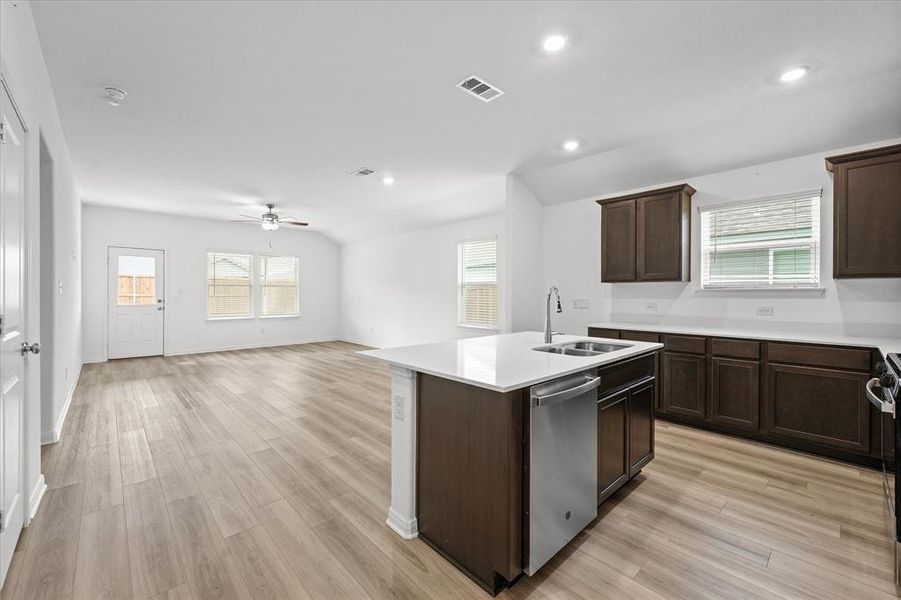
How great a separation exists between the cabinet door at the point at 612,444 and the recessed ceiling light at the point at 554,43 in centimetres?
211

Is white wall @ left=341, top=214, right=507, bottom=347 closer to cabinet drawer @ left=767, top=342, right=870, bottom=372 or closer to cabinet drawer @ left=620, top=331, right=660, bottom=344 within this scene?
cabinet drawer @ left=620, top=331, right=660, bottom=344

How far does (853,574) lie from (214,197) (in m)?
7.78

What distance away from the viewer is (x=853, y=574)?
1835 millimetres

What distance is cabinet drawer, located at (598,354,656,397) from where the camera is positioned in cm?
222

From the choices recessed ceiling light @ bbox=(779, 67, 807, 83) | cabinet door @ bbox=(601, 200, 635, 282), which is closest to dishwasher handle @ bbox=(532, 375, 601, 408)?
recessed ceiling light @ bbox=(779, 67, 807, 83)

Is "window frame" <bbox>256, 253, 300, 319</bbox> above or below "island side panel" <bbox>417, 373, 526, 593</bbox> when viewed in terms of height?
above

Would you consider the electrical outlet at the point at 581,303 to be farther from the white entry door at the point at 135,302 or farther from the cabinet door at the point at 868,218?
the white entry door at the point at 135,302

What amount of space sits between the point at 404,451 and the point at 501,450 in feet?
2.12

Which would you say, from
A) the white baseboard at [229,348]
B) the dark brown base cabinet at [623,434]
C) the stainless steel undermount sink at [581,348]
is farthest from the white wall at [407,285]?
the dark brown base cabinet at [623,434]

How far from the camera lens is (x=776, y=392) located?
331 cm

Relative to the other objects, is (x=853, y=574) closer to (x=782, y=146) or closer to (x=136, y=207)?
(x=782, y=146)

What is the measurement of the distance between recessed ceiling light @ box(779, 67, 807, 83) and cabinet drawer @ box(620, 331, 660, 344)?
88.7 inches

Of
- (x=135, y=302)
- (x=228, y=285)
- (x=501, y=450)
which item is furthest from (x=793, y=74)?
(x=135, y=302)

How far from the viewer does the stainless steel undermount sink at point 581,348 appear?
2745 millimetres
